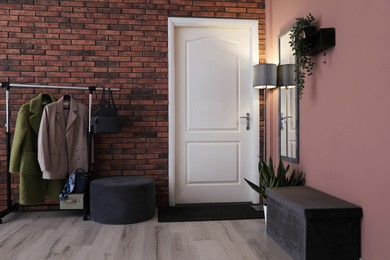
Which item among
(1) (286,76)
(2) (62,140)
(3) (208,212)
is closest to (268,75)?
(1) (286,76)

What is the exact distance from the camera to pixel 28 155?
11.5ft

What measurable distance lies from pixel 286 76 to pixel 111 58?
1.97 metres

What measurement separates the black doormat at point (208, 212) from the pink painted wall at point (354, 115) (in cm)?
94

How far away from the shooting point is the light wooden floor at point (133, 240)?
8.43ft

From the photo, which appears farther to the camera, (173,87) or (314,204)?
(173,87)

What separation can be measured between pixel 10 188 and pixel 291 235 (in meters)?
2.96

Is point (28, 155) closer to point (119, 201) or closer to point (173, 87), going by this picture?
point (119, 201)

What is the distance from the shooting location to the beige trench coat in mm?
3480

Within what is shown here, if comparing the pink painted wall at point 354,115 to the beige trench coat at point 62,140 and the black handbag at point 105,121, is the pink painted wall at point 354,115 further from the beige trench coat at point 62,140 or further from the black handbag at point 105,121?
the beige trench coat at point 62,140

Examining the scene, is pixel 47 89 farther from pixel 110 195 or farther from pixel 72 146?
pixel 110 195

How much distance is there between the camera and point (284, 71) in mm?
3514

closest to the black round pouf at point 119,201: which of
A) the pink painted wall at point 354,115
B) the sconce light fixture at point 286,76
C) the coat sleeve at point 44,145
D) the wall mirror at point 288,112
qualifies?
the coat sleeve at point 44,145

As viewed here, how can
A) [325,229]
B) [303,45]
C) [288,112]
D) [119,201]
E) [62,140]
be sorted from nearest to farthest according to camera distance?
1. [325,229]
2. [303,45]
3. [119,201]
4. [288,112]
5. [62,140]

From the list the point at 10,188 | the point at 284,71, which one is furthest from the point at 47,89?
the point at 284,71
